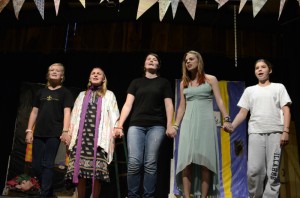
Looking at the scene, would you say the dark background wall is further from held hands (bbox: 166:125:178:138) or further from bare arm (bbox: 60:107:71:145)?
held hands (bbox: 166:125:178:138)

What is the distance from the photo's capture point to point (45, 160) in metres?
3.68

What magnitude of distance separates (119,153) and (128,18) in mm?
2018

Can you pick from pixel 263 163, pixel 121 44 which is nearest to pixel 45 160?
pixel 263 163

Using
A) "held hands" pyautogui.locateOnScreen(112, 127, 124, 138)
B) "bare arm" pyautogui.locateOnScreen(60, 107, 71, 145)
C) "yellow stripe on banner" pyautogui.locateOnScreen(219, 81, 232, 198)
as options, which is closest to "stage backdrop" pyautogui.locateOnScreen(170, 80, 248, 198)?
"yellow stripe on banner" pyautogui.locateOnScreen(219, 81, 232, 198)

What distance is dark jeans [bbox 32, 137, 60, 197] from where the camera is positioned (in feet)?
11.8

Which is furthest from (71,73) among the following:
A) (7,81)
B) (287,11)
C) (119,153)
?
(287,11)

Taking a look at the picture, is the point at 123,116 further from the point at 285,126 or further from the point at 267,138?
the point at 285,126

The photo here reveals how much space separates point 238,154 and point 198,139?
2102mm

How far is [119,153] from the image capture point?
218 inches

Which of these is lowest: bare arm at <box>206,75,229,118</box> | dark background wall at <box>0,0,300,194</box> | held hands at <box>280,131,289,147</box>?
held hands at <box>280,131,289,147</box>

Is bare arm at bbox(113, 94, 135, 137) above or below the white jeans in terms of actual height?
above

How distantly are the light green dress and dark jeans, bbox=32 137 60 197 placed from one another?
1247mm

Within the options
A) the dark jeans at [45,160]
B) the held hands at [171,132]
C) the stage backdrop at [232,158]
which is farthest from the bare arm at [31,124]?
the stage backdrop at [232,158]

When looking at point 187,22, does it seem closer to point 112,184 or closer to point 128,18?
point 128,18
